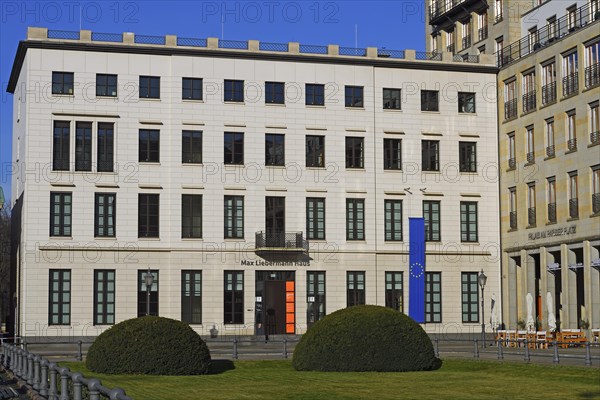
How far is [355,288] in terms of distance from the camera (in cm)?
6359

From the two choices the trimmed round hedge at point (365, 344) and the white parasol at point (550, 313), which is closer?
the trimmed round hedge at point (365, 344)

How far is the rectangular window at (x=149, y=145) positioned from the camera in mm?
61219

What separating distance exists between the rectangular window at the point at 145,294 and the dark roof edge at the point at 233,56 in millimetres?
12429

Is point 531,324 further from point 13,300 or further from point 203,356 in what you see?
point 13,300

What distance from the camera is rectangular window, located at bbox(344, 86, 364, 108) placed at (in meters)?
64.6

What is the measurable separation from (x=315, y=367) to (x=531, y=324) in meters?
23.9

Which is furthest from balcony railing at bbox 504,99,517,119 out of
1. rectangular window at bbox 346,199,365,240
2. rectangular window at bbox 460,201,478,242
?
rectangular window at bbox 346,199,365,240

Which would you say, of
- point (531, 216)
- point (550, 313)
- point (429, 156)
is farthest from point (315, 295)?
point (550, 313)

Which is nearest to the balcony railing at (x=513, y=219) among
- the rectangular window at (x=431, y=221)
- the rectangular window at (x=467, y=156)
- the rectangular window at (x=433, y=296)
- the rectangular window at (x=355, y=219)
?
the rectangular window at (x=467, y=156)

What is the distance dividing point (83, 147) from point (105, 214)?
3.90 meters

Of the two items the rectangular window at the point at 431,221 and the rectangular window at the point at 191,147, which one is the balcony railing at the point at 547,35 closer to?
the rectangular window at the point at 431,221

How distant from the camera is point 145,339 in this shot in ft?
108

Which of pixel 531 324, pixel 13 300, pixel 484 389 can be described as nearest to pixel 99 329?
pixel 13 300

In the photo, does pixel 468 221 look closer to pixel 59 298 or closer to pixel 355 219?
pixel 355 219
